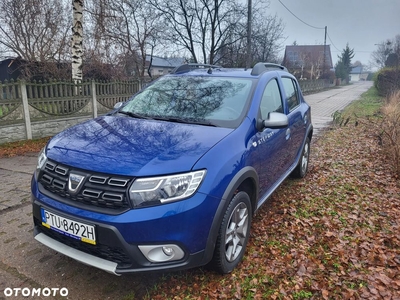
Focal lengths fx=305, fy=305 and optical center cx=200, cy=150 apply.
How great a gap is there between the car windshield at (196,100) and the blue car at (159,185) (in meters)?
0.02

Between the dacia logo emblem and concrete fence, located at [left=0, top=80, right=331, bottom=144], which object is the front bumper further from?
concrete fence, located at [left=0, top=80, right=331, bottom=144]

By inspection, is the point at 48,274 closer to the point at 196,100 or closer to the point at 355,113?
the point at 196,100

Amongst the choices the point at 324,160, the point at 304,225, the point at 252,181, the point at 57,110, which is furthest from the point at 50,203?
the point at 57,110

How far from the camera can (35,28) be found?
48.9 ft

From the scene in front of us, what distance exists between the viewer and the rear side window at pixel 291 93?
166 inches

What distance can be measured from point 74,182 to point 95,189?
0.19 metres

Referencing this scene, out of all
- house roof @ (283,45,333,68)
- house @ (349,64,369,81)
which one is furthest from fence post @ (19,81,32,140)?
house @ (349,64,369,81)

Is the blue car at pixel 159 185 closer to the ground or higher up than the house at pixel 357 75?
closer to the ground

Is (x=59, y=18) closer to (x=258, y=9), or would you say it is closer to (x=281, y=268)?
(x=258, y=9)

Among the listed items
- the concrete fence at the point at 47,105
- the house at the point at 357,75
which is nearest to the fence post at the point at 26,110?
the concrete fence at the point at 47,105

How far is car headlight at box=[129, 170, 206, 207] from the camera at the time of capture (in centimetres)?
205

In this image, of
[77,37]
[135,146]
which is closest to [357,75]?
[77,37]

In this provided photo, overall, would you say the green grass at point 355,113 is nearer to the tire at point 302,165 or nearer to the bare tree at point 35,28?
the tire at point 302,165

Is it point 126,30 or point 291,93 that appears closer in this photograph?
point 291,93
